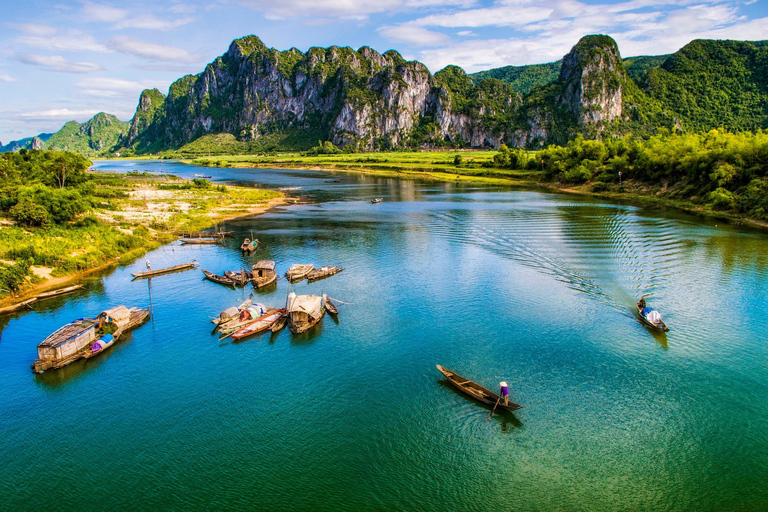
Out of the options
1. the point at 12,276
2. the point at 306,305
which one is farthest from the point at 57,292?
the point at 306,305

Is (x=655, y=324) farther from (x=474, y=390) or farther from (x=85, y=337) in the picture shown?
(x=85, y=337)

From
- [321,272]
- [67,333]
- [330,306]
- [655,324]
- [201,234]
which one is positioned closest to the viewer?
[67,333]

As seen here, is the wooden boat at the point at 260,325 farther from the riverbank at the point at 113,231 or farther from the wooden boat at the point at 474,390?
the riverbank at the point at 113,231

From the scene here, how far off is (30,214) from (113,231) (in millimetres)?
8272

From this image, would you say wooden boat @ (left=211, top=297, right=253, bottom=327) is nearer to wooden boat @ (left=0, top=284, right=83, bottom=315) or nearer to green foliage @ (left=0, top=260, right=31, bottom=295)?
wooden boat @ (left=0, top=284, right=83, bottom=315)

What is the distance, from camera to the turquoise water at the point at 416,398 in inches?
733

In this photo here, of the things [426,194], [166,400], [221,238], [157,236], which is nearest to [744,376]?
[166,400]

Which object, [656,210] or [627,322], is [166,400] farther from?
[656,210]

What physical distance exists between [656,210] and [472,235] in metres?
38.4

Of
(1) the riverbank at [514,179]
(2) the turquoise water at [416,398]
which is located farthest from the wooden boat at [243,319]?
(1) the riverbank at [514,179]

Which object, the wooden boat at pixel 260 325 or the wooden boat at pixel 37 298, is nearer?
the wooden boat at pixel 260 325

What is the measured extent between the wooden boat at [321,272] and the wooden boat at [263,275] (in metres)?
3.48

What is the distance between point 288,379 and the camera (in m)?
26.5

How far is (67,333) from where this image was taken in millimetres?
29438
